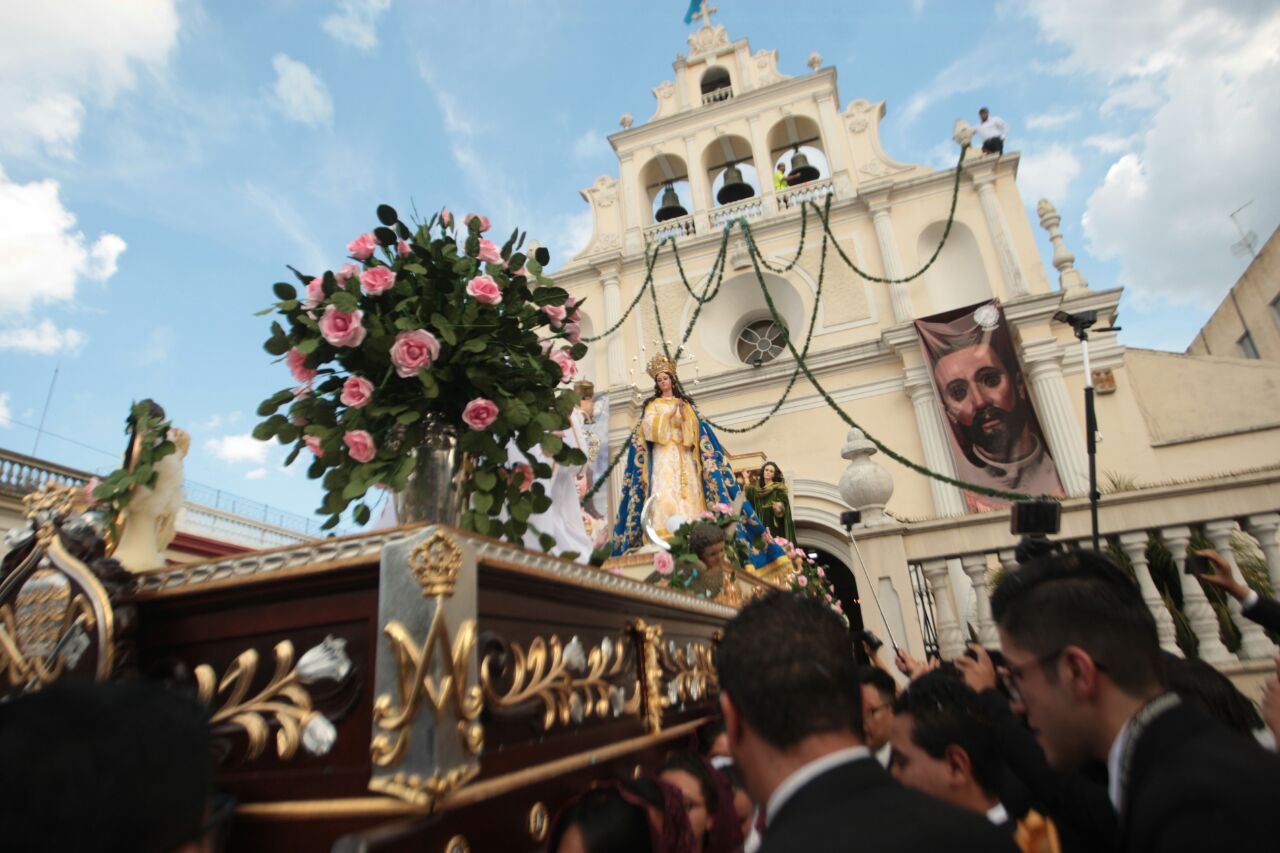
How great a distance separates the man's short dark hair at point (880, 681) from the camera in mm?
2922

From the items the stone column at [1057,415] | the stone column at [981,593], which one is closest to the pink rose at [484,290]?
the stone column at [981,593]

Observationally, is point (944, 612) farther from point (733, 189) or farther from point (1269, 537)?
point (733, 189)

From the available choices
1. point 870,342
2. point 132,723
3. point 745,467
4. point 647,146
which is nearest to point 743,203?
point 647,146

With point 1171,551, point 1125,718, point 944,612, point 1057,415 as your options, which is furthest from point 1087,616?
point 1057,415

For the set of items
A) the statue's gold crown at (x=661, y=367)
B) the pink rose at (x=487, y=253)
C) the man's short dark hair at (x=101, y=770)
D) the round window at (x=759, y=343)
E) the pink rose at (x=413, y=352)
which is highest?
the round window at (x=759, y=343)

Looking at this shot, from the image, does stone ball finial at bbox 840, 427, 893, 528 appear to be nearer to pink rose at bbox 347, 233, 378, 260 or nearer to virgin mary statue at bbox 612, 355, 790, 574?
virgin mary statue at bbox 612, 355, 790, 574

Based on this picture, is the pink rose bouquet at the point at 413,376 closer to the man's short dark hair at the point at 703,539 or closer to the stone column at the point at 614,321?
the man's short dark hair at the point at 703,539

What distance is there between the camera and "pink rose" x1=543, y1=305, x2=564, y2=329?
2.04 metres

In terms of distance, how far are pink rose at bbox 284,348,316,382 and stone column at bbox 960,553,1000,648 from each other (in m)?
3.70

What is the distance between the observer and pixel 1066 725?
1.48 meters

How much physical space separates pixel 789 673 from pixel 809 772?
0.16 metres

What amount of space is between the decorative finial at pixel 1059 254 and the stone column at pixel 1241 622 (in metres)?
7.89

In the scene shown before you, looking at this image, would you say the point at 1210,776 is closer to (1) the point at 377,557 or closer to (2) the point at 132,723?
(1) the point at 377,557

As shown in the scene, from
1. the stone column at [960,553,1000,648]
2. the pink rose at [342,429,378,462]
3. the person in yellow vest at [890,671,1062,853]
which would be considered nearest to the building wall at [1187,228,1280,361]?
the stone column at [960,553,1000,648]
